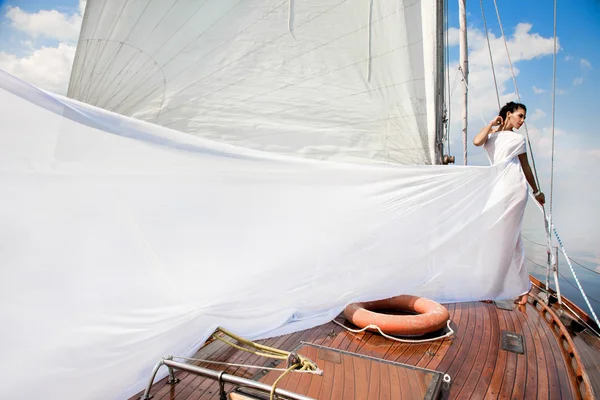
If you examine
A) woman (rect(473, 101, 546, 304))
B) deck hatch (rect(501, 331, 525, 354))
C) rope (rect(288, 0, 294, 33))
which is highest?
rope (rect(288, 0, 294, 33))

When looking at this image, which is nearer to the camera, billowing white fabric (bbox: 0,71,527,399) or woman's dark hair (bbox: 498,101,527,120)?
billowing white fabric (bbox: 0,71,527,399)

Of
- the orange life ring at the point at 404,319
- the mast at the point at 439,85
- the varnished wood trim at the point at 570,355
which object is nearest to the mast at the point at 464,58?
the mast at the point at 439,85

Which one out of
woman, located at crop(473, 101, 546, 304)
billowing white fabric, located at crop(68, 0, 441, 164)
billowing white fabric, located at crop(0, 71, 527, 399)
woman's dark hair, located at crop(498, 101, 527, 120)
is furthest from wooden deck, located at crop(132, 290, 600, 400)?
woman's dark hair, located at crop(498, 101, 527, 120)

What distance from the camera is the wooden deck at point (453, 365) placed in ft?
5.90

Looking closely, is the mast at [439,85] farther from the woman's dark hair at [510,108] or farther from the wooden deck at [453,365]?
the wooden deck at [453,365]

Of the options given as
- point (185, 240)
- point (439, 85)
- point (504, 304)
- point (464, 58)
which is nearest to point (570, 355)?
point (504, 304)

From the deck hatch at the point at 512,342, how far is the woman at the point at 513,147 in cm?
83

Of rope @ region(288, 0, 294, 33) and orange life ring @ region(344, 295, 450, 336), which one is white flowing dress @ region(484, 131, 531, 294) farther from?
rope @ region(288, 0, 294, 33)

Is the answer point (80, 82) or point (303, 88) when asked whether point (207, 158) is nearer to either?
point (303, 88)

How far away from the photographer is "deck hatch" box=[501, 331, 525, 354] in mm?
2352

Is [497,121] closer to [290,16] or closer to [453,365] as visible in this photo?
[290,16]

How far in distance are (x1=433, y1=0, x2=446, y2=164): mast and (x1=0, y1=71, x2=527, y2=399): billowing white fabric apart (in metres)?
0.55

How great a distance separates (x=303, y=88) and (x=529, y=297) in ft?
9.40

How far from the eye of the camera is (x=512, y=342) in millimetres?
2459
